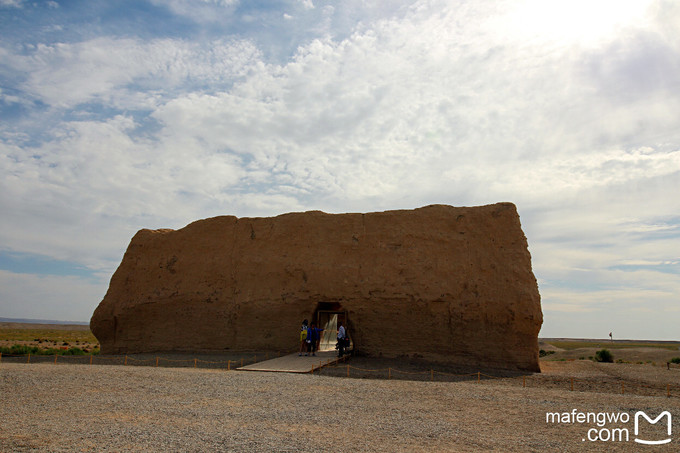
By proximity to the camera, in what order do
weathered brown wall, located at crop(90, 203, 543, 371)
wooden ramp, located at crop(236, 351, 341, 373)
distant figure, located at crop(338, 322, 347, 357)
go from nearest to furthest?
1. wooden ramp, located at crop(236, 351, 341, 373)
2. weathered brown wall, located at crop(90, 203, 543, 371)
3. distant figure, located at crop(338, 322, 347, 357)

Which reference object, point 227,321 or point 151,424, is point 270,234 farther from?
point 151,424

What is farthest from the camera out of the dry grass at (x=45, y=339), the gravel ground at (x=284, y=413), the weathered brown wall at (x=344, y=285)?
the dry grass at (x=45, y=339)

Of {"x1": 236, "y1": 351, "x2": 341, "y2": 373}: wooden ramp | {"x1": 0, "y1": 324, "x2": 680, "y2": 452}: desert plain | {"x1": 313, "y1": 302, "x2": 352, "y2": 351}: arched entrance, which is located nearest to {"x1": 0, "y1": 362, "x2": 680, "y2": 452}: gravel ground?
{"x1": 0, "y1": 324, "x2": 680, "y2": 452}: desert plain

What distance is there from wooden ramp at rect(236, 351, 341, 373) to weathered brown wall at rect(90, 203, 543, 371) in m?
1.69

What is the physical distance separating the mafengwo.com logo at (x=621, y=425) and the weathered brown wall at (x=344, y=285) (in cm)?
653

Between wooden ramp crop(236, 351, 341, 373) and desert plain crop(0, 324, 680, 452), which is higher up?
desert plain crop(0, 324, 680, 452)

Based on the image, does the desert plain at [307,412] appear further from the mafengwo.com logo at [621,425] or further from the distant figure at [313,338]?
the distant figure at [313,338]

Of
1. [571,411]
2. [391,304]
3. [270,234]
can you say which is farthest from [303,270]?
[571,411]

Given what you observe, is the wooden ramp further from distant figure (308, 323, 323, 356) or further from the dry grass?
the dry grass

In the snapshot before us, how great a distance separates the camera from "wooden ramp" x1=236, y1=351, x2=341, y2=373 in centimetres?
1304

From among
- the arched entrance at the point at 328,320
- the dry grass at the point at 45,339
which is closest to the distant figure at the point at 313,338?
the arched entrance at the point at 328,320

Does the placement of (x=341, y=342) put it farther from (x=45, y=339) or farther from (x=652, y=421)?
(x=45, y=339)

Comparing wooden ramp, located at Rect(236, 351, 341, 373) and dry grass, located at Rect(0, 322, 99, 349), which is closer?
wooden ramp, located at Rect(236, 351, 341, 373)

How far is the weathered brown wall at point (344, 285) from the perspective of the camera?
14984 millimetres
